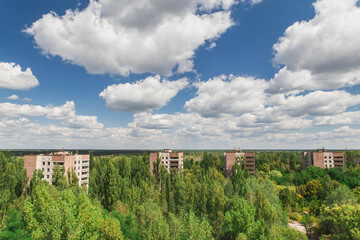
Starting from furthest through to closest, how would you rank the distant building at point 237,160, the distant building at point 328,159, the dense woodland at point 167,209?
the distant building at point 328,159 → the distant building at point 237,160 → the dense woodland at point 167,209

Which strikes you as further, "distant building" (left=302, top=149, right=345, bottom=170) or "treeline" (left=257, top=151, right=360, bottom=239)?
"distant building" (left=302, top=149, right=345, bottom=170)

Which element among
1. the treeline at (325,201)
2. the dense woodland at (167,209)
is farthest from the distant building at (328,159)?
the dense woodland at (167,209)

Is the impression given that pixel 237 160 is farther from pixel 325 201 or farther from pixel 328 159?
pixel 325 201

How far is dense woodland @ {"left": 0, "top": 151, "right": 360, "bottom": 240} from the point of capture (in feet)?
70.3

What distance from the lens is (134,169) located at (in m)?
66.9

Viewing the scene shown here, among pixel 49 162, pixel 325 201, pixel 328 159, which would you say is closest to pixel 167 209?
pixel 325 201

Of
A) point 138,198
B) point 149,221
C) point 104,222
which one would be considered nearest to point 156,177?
point 138,198

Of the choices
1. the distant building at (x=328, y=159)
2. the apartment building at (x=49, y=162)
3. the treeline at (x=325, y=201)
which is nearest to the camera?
the treeline at (x=325, y=201)

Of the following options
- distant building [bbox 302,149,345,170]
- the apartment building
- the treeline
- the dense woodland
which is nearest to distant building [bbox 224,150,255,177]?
the dense woodland

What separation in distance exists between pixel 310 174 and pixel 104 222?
74.2 metres

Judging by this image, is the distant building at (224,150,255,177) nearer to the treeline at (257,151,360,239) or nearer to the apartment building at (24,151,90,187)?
the treeline at (257,151,360,239)

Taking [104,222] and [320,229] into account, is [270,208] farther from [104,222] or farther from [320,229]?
[104,222]

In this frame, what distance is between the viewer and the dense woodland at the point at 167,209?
21.4m

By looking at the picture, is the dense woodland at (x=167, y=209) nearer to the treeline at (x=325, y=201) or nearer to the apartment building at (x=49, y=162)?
the treeline at (x=325, y=201)
